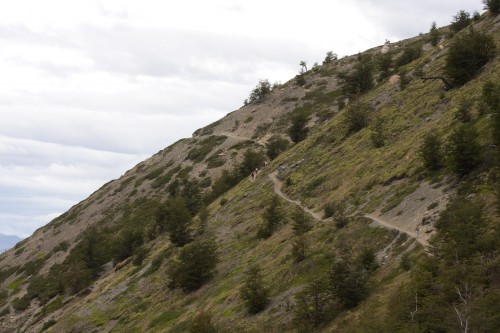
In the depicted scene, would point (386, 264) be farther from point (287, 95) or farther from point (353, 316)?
point (287, 95)

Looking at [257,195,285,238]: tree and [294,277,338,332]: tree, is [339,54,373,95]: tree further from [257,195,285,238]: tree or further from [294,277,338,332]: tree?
[294,277,338,332]: tree

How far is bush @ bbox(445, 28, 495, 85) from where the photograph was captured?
133 ft

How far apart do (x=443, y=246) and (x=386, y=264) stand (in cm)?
465

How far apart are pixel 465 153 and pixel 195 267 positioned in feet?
80.9

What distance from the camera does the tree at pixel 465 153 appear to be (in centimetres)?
2666

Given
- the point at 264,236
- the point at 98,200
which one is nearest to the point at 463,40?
the point at 264,236

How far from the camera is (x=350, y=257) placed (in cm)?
2569

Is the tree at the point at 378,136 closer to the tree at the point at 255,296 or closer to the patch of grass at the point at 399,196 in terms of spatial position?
the patch of grass at the point at 399,196

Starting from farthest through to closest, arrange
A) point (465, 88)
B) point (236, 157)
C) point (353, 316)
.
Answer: point (236, 157)
point (465, 88)
point (353, 316)

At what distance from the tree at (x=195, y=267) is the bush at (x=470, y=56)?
27.0 m

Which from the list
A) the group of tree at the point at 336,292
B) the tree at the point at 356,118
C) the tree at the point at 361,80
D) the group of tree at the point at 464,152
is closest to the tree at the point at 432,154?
the group of tree at the point at 464,152

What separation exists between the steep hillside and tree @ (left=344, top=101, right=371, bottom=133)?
0.22m

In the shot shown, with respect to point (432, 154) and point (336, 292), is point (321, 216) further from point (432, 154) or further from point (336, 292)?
point (336, 292)

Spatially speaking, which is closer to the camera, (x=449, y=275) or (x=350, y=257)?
(x=449, y=275)
